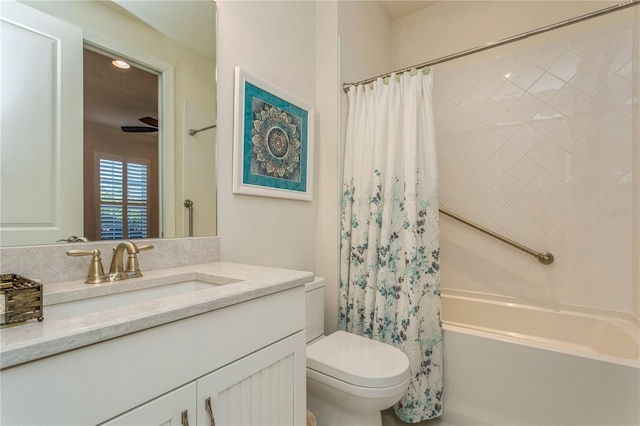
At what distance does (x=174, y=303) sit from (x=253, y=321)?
0.23 m

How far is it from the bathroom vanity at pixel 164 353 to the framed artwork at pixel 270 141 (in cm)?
54

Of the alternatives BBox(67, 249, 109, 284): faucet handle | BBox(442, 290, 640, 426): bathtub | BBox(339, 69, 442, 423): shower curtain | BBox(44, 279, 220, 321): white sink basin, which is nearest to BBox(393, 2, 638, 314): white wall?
BBox(442, 290, 640, 426): bathtub

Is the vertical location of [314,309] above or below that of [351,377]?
above

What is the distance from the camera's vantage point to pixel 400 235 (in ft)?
5.41

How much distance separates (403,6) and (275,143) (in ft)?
5.86

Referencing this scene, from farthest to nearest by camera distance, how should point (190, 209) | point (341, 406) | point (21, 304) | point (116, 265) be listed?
point (341, 406), point (190, 209), point (116, 265), point (21, 304)

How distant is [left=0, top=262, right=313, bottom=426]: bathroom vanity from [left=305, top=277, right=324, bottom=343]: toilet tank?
0.49 metres

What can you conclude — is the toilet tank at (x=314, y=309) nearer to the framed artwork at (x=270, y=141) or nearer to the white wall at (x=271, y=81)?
the white wall at (x=271, y=81)

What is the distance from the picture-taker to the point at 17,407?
46 cm

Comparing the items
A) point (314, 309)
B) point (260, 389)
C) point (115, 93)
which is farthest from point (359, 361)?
point (115, 93)

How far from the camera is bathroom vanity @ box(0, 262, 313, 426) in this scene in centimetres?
49

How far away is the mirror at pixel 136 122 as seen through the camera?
822mm

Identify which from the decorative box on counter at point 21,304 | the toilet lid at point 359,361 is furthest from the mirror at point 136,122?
the toilet lid at point 359,361

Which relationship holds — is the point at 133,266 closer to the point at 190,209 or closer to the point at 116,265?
the point at 116,265
